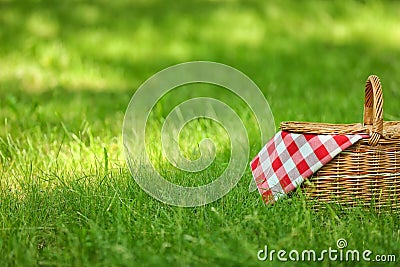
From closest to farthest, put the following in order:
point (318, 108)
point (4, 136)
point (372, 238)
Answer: point (372, 238) → point (4, 136) → point (318, 108)

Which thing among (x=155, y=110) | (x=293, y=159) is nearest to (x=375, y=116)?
(x=293, y=159)

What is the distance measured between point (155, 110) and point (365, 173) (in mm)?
2221

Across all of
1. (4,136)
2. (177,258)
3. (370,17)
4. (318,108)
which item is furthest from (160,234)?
(370,17)

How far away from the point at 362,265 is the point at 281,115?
83.0 inches

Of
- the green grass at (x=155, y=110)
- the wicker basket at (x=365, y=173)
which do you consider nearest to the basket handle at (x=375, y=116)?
the wicker basket at (x=365, y=173)

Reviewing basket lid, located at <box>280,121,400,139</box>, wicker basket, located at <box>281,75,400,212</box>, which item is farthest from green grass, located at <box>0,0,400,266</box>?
basket lid, located at <box>280,121,400,139</box>

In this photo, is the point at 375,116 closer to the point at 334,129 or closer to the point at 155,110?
the point at 334,129

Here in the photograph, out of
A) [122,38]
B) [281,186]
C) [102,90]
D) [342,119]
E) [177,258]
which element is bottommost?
[177,258]

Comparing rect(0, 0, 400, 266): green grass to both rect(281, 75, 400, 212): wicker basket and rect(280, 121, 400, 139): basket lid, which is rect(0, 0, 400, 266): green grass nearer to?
rect(281, 75, 400, 212): wicker basket

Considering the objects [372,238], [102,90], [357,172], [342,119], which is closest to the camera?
[372,238]

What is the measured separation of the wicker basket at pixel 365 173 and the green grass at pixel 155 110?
7 centimetres

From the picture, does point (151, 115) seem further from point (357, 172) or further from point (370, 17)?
point (370, 17)

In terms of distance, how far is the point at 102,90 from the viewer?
17.4 ft

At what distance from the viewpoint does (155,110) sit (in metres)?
4.46
